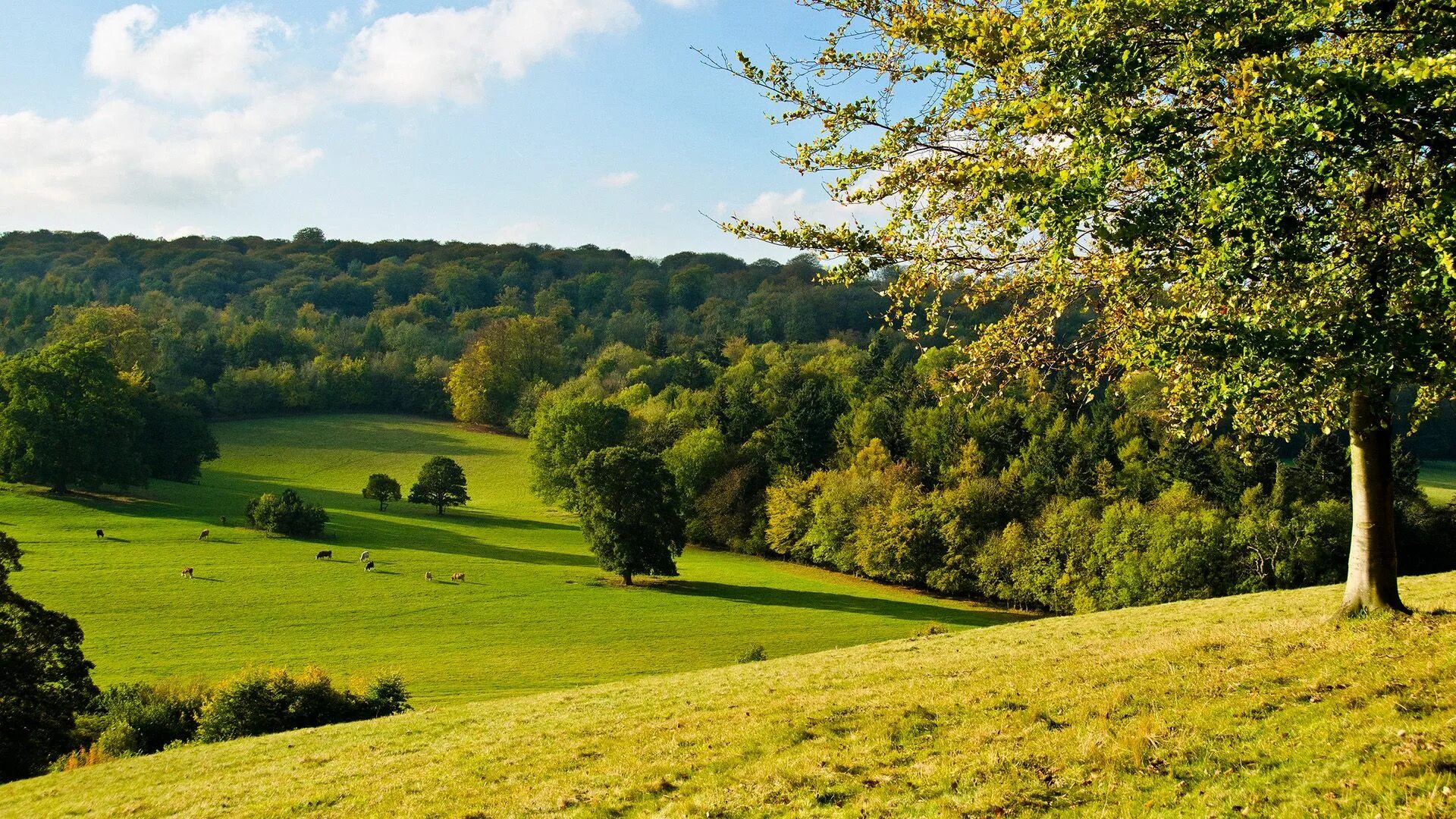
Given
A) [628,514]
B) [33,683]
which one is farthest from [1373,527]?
[628,514]

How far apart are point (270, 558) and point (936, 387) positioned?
197ft

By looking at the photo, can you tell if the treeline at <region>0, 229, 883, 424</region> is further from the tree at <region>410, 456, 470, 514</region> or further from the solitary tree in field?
the solitary tree in field

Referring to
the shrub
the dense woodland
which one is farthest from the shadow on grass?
the shrub

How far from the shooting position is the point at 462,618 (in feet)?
176

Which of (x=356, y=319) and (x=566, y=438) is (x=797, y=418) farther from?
(x=356, y=319)

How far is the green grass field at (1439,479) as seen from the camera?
3196 inches

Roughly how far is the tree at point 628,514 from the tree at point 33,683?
41.6 metres

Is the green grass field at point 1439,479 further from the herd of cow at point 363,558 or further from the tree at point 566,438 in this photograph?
the herd of cow at point 363,558

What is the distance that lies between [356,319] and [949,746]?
166560 millimetres

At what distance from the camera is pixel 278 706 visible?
1089 inches

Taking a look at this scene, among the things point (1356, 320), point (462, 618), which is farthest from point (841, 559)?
point (1356, 320)

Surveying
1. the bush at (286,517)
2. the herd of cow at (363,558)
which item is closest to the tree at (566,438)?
the bush at (286,517)

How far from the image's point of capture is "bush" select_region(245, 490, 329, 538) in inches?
2835

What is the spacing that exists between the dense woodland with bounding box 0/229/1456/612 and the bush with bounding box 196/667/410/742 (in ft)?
63.6
